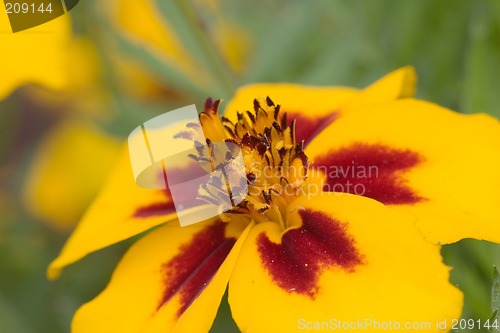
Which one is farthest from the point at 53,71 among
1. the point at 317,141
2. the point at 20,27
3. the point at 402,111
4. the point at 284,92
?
the point at 402,111

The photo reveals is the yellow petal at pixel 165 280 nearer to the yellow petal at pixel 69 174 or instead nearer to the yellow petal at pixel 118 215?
the yellow petal at pixel 118 215

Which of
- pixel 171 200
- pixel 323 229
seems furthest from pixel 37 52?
pixel 323 229

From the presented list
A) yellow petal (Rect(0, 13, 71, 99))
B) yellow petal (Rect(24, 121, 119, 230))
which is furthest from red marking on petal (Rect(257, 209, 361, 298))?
yellow petal (Rect(24, 121, 119, 230))

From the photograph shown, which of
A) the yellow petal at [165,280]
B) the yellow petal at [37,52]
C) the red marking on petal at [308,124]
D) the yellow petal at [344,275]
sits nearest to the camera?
the yellow petal at [344,275]

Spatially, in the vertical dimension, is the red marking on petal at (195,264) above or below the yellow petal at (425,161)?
below

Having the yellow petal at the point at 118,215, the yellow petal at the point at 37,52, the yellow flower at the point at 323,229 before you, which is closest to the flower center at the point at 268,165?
the yellow flower at the point at 323,229

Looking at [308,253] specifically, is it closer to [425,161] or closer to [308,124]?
A: [425,161]

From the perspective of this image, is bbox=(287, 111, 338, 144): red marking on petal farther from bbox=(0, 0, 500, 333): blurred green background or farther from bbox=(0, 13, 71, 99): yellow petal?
bbox=(0, 13, 71, 99): yellow petal
